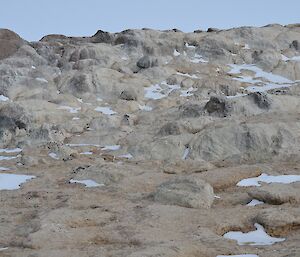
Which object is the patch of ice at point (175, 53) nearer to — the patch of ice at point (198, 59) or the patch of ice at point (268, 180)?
the patch of ice at point (198, 59)

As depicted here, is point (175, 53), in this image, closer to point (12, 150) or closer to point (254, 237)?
point (12, 150)

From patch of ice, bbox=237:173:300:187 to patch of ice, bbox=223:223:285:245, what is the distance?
6.52m

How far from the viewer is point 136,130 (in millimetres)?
39312

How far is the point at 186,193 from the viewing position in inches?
736

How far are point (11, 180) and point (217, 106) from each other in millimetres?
21378

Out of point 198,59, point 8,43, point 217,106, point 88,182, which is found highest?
point 8,43

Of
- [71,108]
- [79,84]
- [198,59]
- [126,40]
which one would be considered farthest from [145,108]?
[126,40]

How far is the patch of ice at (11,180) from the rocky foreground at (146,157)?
0.12 meters

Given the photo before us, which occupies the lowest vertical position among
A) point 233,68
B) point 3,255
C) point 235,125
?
point 3,255

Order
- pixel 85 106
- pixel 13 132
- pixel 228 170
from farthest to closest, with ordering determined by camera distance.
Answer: pixel 85 106
pixel 13 132
pixel 228 170

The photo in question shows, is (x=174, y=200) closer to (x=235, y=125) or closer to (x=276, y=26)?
(x=235, y=125)

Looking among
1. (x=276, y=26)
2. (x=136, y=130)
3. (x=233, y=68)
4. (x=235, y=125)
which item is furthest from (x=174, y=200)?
(x=276, y=26)

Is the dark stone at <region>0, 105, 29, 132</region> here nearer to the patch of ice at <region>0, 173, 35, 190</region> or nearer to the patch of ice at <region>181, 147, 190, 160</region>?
the patch of ice at <region>0, 173, 35, 190</region>

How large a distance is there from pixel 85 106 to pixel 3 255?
40.1 meters
